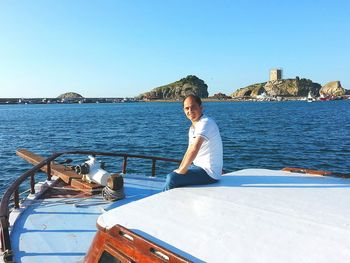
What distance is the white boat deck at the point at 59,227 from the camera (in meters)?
5.32

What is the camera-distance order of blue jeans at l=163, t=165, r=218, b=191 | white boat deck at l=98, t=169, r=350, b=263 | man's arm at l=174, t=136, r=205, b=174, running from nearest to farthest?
white boat deck at l=98, t=169, r=350, b=263, blue jeans at l=163, t=165, r=218, b=191, man's arm at l=174, t=136, r=205, b=174

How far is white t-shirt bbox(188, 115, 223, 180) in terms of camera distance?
5.49 meters

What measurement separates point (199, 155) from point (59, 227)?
2893 mm

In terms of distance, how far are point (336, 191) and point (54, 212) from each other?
17.2 ft

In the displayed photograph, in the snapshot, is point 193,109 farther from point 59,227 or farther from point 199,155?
point 59,227

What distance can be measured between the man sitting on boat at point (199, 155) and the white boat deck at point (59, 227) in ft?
5.92

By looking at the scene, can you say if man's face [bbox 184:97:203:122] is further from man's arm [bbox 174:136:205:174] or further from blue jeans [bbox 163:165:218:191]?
blue jeans [bbox 163:165:218:191]

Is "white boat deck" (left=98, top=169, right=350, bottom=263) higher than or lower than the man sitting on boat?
lower

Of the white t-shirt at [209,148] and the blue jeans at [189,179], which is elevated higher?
the white t-shirt at [209,148]

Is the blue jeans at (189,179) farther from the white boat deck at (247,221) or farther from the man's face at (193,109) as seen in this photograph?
the man's face at (193,109)

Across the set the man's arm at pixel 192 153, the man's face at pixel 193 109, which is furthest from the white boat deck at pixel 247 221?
the man's face at pixel 193 109

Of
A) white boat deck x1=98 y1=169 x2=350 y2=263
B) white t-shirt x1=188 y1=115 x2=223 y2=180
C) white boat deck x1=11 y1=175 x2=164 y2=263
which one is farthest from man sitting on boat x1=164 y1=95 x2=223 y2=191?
white boat deck x1=11 y1=175 x2=164 y2=263

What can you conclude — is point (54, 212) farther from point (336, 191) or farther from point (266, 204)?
point (336, 191)

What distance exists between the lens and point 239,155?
27.0m
